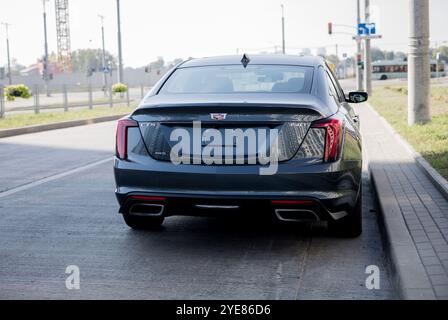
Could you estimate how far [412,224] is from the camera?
6.20 m

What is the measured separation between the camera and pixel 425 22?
1505cm

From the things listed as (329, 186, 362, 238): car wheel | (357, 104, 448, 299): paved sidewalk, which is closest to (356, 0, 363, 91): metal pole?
(357, 104, 448, 299): paved sidewalk

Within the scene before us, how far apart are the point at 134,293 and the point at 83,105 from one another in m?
33.1

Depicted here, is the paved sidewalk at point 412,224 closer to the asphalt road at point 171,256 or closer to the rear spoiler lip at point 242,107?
the asphalt road at point 171,256

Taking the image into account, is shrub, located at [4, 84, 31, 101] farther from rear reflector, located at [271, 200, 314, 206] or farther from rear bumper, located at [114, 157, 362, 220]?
rear reflector, located at [271, 200, 314, 206]

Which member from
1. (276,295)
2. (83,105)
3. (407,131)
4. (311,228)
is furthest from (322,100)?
(83,105)

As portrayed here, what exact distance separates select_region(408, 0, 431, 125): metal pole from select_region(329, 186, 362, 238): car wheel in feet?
31.5

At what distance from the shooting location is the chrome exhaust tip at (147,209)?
18.7 ft

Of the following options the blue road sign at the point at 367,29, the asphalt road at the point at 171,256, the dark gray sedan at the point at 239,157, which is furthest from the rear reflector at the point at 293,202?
the blue road sign at the point at 367,29

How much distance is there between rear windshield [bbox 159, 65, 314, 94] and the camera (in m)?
6.25

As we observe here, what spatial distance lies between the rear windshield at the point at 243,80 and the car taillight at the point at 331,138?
1.87 feet

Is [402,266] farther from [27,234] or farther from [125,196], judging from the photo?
[27,234]

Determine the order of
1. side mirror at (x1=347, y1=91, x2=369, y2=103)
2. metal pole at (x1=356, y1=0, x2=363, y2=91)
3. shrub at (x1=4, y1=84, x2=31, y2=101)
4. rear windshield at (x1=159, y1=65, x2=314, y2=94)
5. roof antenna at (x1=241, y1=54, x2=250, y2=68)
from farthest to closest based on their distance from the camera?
metal pole at (x1=356, y1=0, x2=363, y2=91)
shrub at (x1=4, y1=84, x2=31, y2=101)
side mirror at (x1=347, y1=91, x2=369, y2=103)
roof antenna at (x1=241, y1=54, x2=250, y2=68)
rear windshield at (x1=159, y1=65, x2=314, y2=94)

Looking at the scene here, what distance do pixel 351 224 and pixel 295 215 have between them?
87 cm
